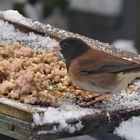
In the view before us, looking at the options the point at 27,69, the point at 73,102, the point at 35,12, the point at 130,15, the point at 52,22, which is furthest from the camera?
the point at 130,15

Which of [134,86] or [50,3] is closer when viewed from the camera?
[134,86]

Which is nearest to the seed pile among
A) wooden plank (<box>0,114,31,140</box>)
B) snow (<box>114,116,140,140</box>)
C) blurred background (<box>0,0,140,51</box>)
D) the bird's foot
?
the bird's foot

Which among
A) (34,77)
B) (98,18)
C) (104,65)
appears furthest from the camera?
(98,18)

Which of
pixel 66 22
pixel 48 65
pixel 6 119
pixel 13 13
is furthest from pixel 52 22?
pixel 6 119

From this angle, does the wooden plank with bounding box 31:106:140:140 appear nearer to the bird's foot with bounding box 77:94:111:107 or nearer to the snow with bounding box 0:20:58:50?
the bird's foot with bounding box 77:94:111:107

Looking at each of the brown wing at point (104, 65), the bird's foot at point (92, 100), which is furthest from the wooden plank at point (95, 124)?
the brown wing at point (104, 65)

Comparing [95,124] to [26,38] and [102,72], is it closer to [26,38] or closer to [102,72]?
[102,72]

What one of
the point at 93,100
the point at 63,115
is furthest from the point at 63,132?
the point at 93,100

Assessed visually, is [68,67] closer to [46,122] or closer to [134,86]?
[134,86]
